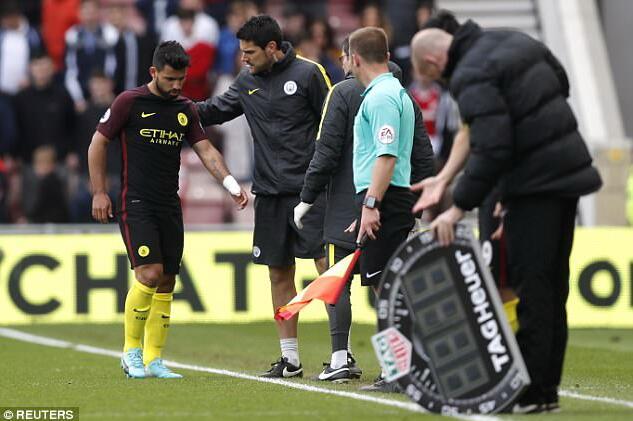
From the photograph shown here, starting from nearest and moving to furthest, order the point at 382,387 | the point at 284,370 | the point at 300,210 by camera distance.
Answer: the point at 382,387 < the point at 300,210 < the point at 284,370

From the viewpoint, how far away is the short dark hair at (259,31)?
1132 centimetres

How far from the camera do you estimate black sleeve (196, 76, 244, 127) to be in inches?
465

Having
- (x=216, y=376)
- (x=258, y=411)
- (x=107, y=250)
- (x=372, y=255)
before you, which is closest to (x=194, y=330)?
(x=107, y=250)

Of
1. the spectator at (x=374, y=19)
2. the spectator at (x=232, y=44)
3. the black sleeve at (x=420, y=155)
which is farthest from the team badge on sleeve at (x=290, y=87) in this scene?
the spectator at (x=232, y=44)

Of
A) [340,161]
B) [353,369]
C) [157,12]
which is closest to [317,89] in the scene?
[340,161]

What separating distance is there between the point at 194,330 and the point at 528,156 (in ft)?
28.2

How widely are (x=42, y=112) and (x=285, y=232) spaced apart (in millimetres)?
9755

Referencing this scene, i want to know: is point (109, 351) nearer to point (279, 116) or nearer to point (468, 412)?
point (279, 116)

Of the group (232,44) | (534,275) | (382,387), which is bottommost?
(382,387)

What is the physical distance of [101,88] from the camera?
20.4 metres

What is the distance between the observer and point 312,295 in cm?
962

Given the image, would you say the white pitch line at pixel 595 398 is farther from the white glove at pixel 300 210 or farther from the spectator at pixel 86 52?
the spectator at pixel 86 52

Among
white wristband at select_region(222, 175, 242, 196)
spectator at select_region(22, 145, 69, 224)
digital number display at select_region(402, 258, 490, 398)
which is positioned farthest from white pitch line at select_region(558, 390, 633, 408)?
spectator at select_region(22, 145, 69, 224)

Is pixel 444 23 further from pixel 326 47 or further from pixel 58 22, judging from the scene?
pixel 58 22
